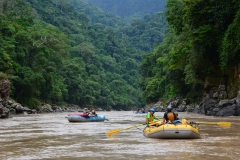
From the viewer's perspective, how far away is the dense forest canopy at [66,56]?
155 ft

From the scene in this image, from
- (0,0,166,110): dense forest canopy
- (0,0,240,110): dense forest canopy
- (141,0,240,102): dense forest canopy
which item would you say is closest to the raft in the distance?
(141,0,240,102): dense forest canopy

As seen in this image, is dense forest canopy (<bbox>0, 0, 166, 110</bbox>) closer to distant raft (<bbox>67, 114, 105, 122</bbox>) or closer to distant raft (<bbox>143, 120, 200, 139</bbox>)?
distant raft (<bbox>67, 114, 105, 122</bbox>)

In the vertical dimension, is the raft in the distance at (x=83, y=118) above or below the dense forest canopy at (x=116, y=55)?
below

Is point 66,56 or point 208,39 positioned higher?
point 66,56

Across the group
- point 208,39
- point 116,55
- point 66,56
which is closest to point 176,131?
point 208,39

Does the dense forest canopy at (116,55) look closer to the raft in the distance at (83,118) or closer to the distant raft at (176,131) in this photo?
the raft in the distance at (83,118)

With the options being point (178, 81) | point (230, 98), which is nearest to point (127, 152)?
point (230, 98)

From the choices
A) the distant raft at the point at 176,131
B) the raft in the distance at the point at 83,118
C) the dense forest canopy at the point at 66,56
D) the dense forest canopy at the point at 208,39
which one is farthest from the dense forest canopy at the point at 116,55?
the distant raft at the point at 176,131

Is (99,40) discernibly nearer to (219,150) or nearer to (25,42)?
(25,42)

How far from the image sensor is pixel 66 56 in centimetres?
6975

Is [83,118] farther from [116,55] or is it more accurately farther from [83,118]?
[116,55]

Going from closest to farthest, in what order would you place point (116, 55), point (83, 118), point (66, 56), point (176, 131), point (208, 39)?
point (176, 131)
point (83, 118)
point (208, 39)
point (66, 56)
point (116, 55)

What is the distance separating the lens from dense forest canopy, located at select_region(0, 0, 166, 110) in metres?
47.2

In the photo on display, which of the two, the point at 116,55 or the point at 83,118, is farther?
the point at 116,55
